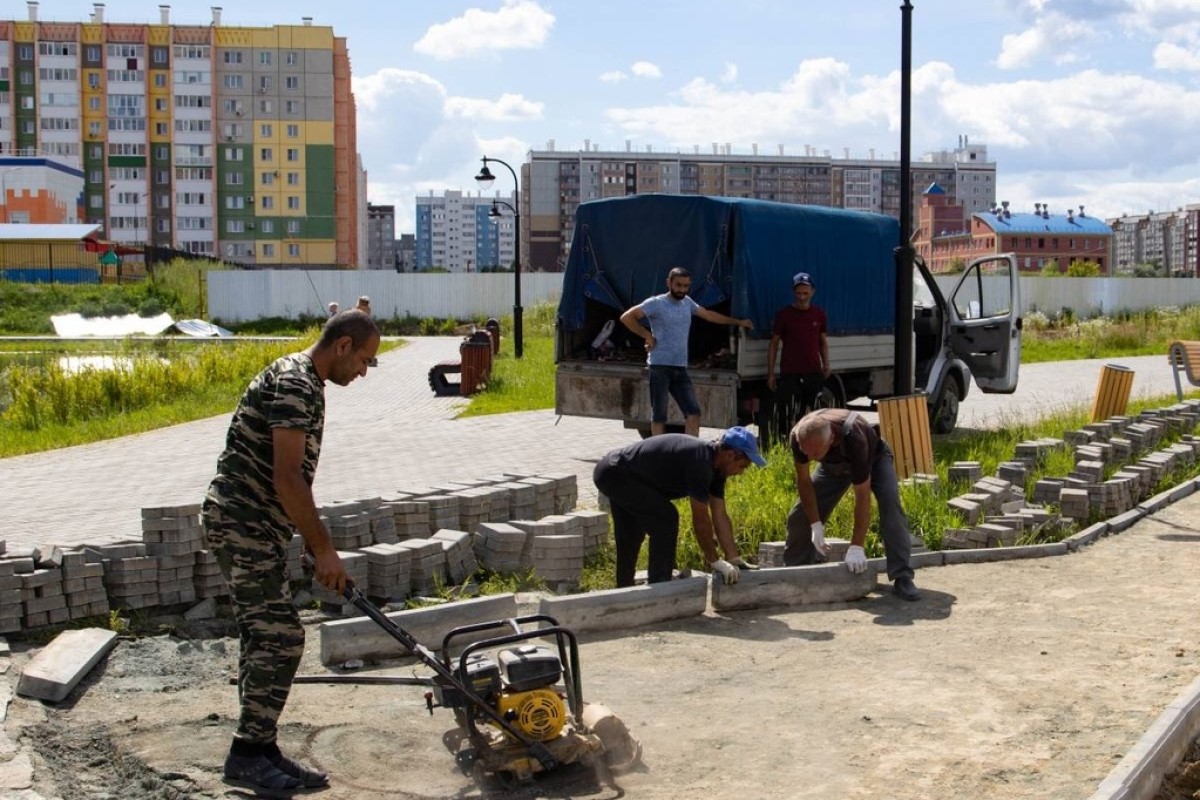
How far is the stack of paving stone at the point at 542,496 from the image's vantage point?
9378 millimetres

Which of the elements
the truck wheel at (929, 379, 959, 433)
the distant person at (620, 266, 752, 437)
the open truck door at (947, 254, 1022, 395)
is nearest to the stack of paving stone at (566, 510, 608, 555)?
the distant person at (620, 266, 752, 437)

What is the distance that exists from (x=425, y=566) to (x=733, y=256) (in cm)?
631

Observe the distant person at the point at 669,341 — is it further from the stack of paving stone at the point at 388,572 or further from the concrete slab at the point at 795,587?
the stack of paving stone at the point at 388,572

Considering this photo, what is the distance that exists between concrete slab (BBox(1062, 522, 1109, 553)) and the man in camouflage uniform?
650 centimetres

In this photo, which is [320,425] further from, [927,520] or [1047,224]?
[1047,224]

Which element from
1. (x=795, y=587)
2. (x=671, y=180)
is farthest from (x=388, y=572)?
(x=671, y=180)

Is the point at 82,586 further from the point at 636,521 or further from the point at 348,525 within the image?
the point at 636,521

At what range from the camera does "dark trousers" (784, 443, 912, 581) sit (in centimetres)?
816

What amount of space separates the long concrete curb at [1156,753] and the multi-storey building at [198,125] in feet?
312

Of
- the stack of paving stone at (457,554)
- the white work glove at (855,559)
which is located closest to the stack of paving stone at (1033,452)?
the white work glove at (855,559)

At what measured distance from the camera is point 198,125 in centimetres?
9838

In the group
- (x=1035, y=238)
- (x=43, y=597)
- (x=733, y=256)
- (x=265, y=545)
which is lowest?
(x=43, y=597)

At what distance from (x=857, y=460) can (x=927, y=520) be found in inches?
84.6

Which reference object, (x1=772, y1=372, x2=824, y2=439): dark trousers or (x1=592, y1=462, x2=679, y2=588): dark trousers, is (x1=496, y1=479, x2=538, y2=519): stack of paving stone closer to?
(x1=592, y1=462, x2=679, y2=588): dark trousers
